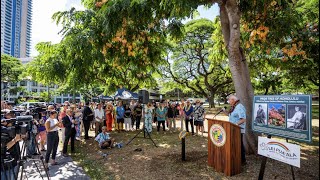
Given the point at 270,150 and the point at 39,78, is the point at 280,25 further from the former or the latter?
the point at 39,78

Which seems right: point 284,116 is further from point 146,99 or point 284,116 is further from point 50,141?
point 146,99

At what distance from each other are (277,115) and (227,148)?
1422 millimetres

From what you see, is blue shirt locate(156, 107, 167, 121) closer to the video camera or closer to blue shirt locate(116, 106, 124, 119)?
blue shirt locate(116, 106, 124, 119)

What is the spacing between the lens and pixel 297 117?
13.0 feet

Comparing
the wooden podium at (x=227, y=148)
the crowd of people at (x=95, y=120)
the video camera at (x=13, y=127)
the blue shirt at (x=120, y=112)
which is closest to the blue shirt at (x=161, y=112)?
the crowd of people at (x=95, y=120)

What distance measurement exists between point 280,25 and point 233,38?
148 centimetres

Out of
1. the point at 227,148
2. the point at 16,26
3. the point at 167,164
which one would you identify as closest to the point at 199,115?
the point at 167,164

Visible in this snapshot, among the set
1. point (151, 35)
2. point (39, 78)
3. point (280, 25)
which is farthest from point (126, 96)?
point (280, 25)

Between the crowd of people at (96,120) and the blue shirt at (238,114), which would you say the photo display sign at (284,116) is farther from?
the crowd of people at (96,120)

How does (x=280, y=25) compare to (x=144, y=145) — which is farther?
(x=144, y=145)

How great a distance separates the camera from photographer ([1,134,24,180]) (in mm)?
3289

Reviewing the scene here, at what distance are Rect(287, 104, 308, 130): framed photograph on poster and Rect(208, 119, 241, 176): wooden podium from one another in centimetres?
136

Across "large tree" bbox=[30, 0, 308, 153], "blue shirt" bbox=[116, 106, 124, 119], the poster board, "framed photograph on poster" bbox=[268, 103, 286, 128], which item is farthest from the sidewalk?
"blue shirt" bbox=[116, 106, 124, 119]

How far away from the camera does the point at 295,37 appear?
22.9ft
